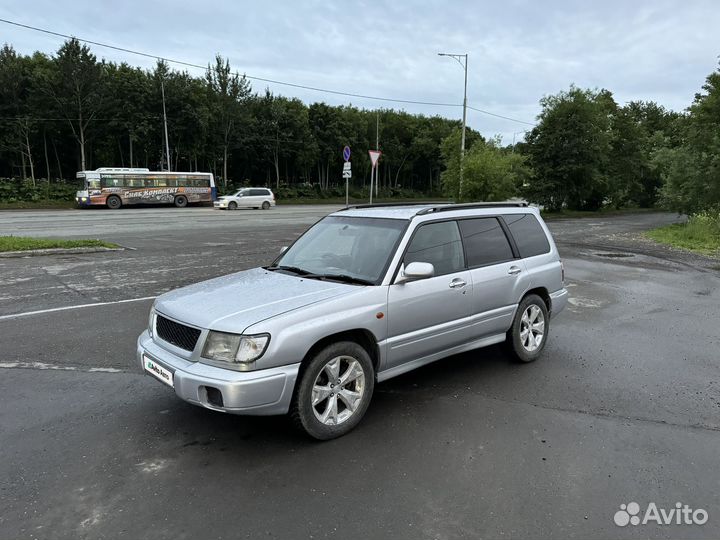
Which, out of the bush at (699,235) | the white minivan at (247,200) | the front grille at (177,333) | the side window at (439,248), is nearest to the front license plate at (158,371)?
the front grille at (177,333)

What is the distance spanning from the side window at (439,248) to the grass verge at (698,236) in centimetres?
1444

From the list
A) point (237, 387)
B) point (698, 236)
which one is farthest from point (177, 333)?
point (698, 236)

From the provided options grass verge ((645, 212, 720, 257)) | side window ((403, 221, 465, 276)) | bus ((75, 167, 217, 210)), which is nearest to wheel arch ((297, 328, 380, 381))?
side window ((403, 221, 465, 276))

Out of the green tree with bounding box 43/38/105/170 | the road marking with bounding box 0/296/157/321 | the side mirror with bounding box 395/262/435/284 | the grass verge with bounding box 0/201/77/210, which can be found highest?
the green tree with bounding box 43/38/105/170

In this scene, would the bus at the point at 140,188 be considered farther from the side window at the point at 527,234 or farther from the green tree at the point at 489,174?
the side window at the point at 527,234

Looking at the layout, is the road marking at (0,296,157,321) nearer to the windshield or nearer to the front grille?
the windshield

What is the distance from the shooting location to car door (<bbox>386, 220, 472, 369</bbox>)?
163 inches

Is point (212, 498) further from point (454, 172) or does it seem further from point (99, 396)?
point (454, 172)

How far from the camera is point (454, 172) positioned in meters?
28.4

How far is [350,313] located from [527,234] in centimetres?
286

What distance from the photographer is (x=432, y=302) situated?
172 inches

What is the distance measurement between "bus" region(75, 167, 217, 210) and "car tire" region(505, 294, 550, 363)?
3509cm

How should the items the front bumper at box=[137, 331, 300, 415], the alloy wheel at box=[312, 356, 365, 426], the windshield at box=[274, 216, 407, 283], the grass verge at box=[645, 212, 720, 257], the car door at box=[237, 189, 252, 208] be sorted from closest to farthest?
the front bumper at box=[137, 331, 300, 415] → the alloy wheel at box=[312, 356, 365, 426] → the windshield at box=[274, 216, 407, 283] → the grass verge at box=[645, 212, 720, 257] → the car door at box=[237, 189, 252, 208]

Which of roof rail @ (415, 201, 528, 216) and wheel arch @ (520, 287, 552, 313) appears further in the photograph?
wheel arch @ (520, 287, 552, 313)
